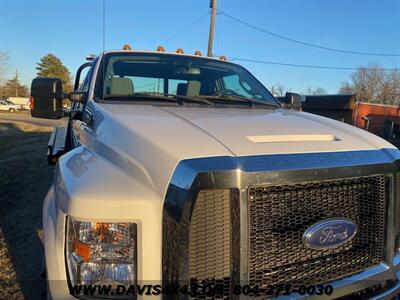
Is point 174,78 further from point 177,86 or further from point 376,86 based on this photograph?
point 376,86

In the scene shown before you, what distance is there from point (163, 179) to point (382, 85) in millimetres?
79958

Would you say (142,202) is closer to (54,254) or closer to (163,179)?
(163,179)

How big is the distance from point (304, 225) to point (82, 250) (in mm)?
1046

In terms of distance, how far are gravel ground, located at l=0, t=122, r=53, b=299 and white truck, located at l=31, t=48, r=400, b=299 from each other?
1716 millimetres

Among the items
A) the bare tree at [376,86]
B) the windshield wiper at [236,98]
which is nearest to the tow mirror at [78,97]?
the windshield wiper at [236,98]

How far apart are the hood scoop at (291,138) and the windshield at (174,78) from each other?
54.8 inches

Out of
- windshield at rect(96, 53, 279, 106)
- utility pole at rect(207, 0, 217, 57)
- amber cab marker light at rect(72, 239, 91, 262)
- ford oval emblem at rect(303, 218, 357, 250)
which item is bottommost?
amber cab marker light at rect(72, 239, 91, 262)

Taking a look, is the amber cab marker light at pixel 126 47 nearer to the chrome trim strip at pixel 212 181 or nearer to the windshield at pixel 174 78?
the windshield at pixel 174 78

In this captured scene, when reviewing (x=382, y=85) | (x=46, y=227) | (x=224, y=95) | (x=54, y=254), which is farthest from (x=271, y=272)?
(x=382, y=85)

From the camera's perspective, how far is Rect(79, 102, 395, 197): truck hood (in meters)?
1.97

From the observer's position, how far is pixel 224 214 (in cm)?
183

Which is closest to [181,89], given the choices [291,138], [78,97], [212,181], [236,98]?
[236,98]

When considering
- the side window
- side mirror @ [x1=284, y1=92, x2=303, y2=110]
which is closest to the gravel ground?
the side window

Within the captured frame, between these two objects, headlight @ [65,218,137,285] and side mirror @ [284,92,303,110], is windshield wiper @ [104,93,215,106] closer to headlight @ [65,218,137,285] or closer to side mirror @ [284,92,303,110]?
side mirror @ [284,92,303,110]
